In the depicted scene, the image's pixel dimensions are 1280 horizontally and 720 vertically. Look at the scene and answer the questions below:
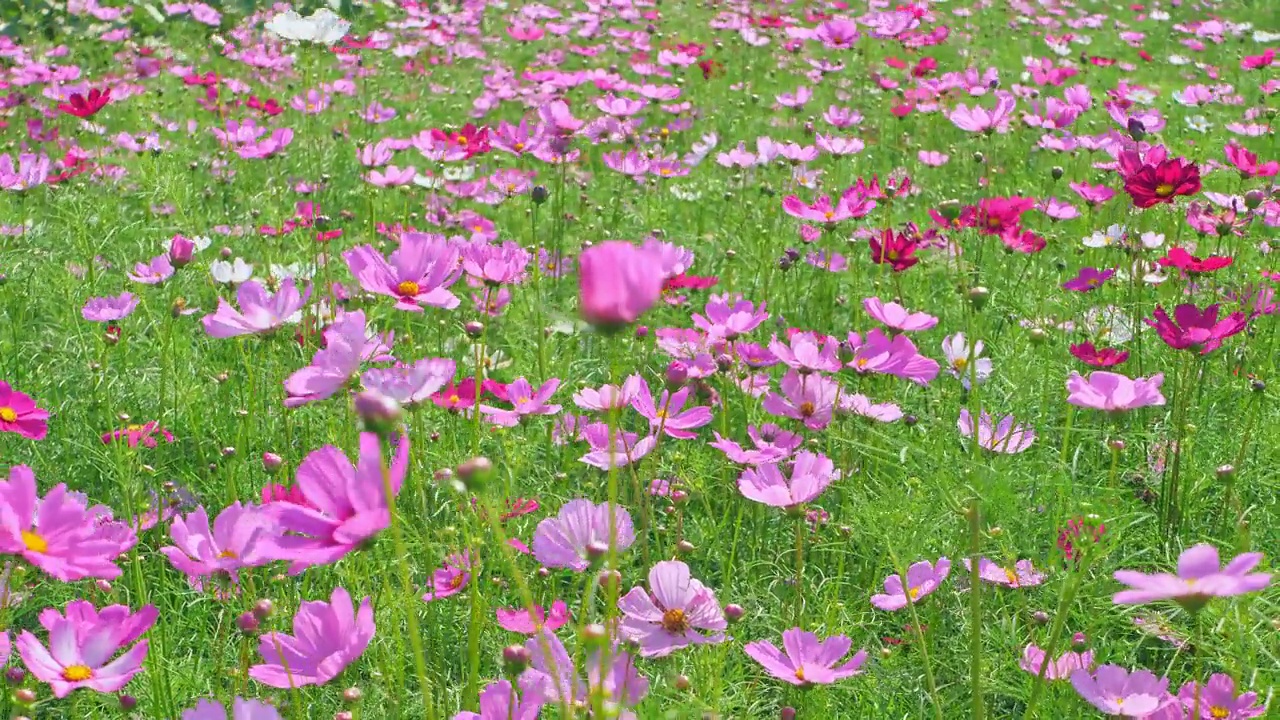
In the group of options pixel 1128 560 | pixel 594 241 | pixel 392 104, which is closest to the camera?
pixel 1128 560

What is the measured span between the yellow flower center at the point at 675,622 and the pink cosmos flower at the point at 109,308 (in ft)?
3.45

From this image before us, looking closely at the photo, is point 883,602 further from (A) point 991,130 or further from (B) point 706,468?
(A) point 991,130

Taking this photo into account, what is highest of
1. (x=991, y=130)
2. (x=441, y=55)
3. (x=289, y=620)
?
(x=991, y=130)

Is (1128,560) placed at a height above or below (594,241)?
above

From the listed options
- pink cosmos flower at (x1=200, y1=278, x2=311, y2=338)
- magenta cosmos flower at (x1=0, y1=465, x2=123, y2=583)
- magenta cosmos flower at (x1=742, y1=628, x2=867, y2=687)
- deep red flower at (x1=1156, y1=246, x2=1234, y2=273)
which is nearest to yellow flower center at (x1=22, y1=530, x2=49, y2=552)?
magenta cosmos flower at (x1=0, y1=465, x2=123, y2=583)

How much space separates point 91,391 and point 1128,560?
1506 millimetres

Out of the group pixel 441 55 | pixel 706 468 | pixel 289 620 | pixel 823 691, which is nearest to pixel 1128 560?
pixel 823 691

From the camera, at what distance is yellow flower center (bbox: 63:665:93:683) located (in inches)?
36.3

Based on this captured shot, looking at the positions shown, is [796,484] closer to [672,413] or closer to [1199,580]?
[672,413]

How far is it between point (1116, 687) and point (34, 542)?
924 mm

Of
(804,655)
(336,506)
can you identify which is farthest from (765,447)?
(336,506)

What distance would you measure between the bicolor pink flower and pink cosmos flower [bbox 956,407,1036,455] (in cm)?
17

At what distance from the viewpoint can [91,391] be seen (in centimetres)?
173

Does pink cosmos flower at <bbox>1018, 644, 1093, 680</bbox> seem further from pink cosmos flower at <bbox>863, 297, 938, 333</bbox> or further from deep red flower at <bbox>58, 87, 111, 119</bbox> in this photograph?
deep red flower at <bbox>58, 87, 111, 119</bbox>
